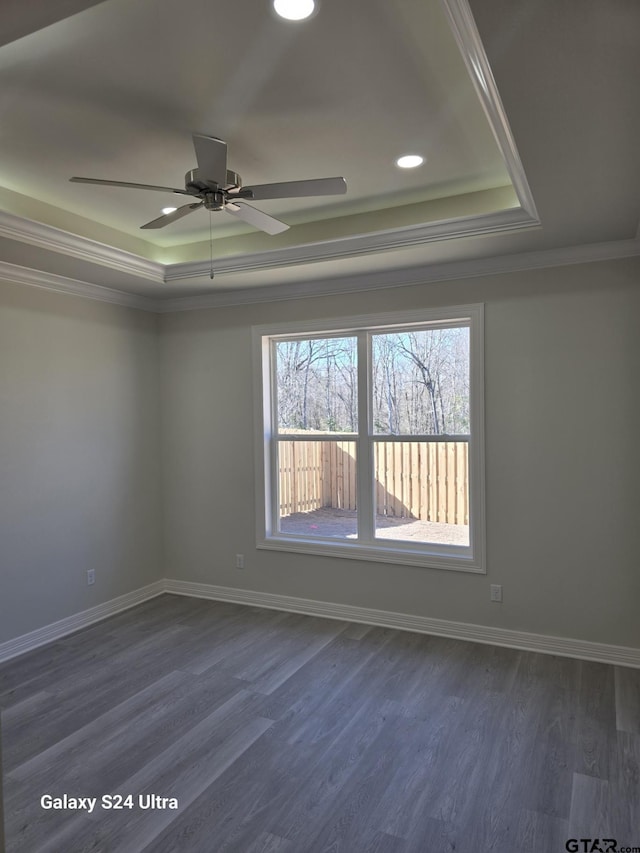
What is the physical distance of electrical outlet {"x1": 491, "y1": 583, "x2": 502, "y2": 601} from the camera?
3.79 meters

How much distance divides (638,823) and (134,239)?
435 centimetres

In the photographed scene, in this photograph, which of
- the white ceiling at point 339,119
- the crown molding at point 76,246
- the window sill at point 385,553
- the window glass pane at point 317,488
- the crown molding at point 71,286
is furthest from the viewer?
the window glass pane at point 317,488

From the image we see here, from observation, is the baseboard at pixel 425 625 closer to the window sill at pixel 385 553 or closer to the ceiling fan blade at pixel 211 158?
the window sill at pixel 385 553

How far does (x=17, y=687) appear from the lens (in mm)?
3252

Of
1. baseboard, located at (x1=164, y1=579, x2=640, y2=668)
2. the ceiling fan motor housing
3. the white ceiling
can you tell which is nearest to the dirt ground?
baseboard, located at (x1=164, y1=579, x2=640, y2=668)

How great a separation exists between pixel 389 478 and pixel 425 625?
1082 mm

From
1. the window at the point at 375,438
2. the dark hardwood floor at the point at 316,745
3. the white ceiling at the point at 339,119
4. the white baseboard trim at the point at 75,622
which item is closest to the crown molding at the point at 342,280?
the white ceiling at the point at 339,119

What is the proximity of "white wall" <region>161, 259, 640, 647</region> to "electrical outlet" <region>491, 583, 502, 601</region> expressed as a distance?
0.04 meters

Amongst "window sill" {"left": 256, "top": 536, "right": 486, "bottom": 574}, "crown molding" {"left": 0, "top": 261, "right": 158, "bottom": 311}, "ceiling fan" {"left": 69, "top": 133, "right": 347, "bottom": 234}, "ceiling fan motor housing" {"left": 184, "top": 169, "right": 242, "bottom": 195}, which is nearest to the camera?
"ceiling fan" {"left": 69, "top": 133, "right": 347, "bottom": 234}

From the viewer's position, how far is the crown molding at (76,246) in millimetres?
3076

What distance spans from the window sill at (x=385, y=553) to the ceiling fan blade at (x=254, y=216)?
7.88 feet

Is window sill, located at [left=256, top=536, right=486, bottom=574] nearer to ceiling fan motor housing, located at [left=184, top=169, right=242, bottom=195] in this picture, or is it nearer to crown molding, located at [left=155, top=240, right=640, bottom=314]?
crown molding, located at [left=155, top=240, right=640, bottom=314]

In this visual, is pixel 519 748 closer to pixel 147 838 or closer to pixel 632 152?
pixel 147 838

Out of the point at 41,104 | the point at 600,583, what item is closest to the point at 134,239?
the point at 41,104
